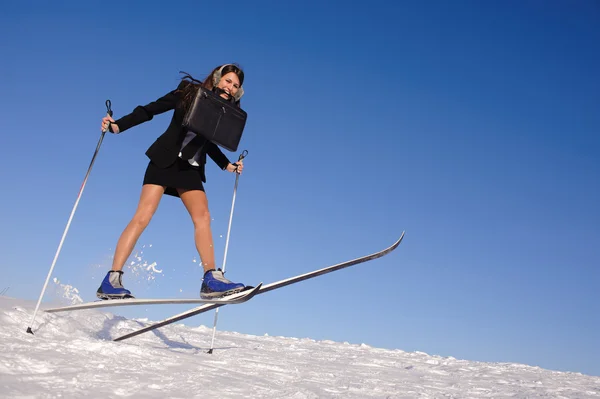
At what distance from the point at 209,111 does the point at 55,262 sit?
184 centimetres

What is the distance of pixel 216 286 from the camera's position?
4188 millimetres

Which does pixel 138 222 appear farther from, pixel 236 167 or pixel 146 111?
pixel 236 167

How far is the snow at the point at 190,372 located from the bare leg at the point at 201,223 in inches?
33.5

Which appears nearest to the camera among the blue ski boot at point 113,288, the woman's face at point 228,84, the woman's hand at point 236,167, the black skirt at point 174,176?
the blue ski boot at point 113,288

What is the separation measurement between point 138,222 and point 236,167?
143 centimetres

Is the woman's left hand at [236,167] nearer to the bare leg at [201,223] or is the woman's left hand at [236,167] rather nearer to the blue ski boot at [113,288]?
the bare leg at [201,223]

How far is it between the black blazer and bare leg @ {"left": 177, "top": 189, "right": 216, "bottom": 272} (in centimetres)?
24

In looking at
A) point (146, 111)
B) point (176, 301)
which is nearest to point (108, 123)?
point (146, 111)

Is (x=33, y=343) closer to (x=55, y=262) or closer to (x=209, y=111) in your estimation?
(x=55, y=262)

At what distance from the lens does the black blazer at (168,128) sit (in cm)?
439

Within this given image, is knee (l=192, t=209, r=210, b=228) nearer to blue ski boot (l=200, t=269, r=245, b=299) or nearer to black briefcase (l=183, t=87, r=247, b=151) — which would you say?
blue ski boot (l=200, t=269, r=245, b=299)

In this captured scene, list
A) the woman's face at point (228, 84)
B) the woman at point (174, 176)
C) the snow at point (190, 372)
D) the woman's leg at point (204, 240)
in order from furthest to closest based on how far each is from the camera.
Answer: the woman's face at point (228, 84) → the woman at point (174, 176) → the woman's leg at point (204, 240) → the snow at point (190, 372)

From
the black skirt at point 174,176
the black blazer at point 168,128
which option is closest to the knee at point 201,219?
the black skirt at point 174,176

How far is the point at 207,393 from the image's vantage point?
302cm
